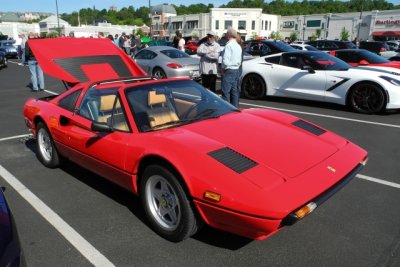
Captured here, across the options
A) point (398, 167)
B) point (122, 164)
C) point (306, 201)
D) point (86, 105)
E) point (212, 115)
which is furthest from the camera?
point (398, 167)

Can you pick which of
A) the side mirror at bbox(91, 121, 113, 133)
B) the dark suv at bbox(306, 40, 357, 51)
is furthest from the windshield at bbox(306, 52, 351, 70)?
the dark suv at bbox(306, 40, 357, 51)

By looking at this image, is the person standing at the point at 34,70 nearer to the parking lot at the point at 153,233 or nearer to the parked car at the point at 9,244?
the parking lot at the point at 153,233

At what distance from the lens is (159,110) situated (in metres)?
3.54

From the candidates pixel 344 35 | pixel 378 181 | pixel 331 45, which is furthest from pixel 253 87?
pixel 344 35

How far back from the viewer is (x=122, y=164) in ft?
10.3

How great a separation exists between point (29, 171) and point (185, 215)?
109 inches

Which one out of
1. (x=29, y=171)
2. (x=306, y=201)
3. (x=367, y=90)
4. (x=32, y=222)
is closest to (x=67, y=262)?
(x=32, y=222)

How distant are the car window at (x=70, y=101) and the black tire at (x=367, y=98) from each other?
5.80 metres

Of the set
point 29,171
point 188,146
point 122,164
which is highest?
point 188,146

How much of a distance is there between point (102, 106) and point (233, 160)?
1830mm

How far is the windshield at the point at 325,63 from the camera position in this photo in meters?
8.08

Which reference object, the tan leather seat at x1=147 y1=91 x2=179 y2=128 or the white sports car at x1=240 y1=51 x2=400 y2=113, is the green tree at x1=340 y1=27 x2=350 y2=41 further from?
the tan leather seat at x1=147 y1=91 x2=179 y2=128

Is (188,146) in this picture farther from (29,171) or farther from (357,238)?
(29,171)

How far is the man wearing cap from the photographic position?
8461 mm
